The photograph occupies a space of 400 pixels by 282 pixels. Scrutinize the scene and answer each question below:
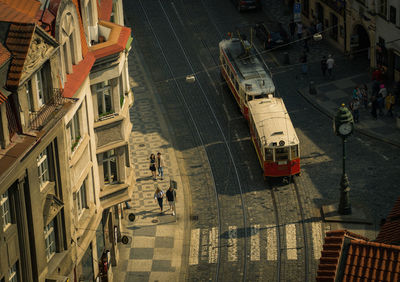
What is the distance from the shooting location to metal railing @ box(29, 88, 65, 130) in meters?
39.5

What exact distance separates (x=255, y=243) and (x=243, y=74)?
1727cm

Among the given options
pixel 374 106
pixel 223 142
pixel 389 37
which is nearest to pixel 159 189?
pixel 223 142

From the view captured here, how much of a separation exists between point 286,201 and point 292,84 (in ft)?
60.9

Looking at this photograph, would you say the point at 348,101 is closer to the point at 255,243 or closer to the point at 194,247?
the point at 255,243

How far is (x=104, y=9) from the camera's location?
51.9m

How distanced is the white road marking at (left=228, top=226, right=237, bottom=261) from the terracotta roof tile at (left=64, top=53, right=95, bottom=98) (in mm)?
15560

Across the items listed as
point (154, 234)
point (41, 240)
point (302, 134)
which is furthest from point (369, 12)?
point (41, 240)

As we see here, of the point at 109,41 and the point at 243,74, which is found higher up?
the point at 109,41

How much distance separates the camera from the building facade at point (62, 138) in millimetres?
37750

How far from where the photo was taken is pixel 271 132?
6194 cm

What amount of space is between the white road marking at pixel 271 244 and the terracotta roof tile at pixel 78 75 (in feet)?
54.0

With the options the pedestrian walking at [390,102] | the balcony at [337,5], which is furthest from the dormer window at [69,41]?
the balcony at [337,5]

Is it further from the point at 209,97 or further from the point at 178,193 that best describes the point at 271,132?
the point at 209,97

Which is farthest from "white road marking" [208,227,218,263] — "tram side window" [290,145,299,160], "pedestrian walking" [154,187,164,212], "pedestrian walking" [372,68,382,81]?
"pedestrian walking" [372,68,382,81]
